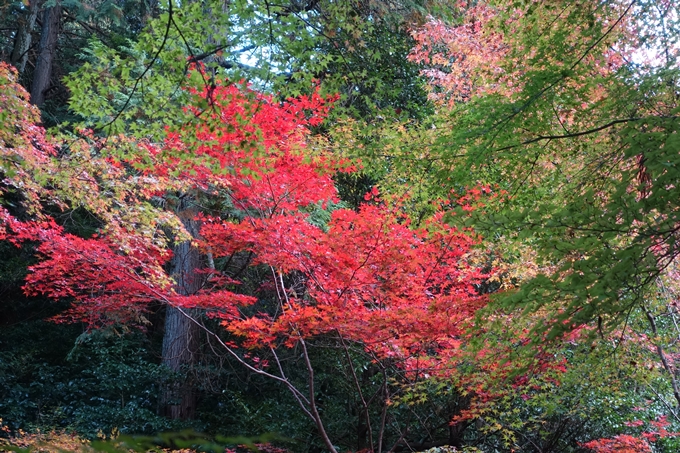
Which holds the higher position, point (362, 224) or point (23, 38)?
point (23, 38)

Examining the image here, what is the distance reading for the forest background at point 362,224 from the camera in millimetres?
3348

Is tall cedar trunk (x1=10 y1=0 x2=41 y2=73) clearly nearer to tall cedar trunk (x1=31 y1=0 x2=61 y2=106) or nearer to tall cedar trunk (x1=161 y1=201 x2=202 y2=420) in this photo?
tall cedar trunk (x1=31 y1=0 x2=61 y2=106)

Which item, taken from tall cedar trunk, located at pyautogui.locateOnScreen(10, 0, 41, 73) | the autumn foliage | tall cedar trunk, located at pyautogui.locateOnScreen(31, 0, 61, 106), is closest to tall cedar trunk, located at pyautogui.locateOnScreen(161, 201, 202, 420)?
the autumn foliage

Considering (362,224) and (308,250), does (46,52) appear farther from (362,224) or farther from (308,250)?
(362,224)

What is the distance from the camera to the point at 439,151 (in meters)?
4.07

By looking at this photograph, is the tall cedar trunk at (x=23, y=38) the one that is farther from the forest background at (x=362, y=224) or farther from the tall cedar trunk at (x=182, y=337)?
the tall cedar trunk at (x=182, y=337)

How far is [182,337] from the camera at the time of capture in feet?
30.3

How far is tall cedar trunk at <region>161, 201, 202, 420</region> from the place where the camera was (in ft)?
29.2

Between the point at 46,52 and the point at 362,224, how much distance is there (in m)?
9.04

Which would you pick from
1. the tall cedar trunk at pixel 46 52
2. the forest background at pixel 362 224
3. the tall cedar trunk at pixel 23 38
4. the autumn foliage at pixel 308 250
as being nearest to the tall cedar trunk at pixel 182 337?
the forest background at pixel 362 224

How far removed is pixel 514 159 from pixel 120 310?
696cm

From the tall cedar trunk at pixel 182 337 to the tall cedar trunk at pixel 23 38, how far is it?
209 inches

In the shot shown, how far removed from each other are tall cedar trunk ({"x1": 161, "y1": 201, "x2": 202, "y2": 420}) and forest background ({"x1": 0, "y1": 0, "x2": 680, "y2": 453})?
0.04 m

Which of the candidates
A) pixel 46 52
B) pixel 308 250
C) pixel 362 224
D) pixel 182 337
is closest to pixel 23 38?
pixel 46 52
